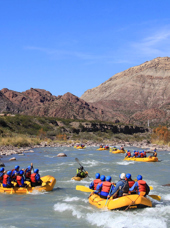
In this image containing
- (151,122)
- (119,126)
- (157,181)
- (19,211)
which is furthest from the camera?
(151,122)

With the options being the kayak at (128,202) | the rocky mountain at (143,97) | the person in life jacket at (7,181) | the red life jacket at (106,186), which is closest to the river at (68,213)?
the kayak at (128,202)

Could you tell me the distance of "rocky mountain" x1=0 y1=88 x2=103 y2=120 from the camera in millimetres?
95000

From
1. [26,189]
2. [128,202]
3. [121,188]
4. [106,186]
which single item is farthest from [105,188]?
[26,189]

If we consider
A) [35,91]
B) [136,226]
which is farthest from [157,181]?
[35,91]

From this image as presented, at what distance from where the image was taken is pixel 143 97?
400 feet

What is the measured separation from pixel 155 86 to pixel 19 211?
124197 millimetres

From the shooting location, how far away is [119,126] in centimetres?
7138

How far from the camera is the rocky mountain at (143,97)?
101131 mm

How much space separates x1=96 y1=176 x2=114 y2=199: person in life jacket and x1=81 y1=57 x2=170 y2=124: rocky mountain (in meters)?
86.3

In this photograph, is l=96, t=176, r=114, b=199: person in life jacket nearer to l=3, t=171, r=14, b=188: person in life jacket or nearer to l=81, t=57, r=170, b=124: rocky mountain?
l=3, t=171, r=14, b=188: person in life jacket

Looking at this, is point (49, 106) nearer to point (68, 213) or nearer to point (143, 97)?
point (143, 97)

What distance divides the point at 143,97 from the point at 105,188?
115386 millimetres

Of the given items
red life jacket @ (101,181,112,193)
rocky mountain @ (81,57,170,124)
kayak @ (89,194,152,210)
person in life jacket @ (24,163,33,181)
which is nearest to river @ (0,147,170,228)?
kayak @ (89,194,152,210)

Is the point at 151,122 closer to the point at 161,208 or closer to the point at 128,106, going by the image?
the point at 128,106
